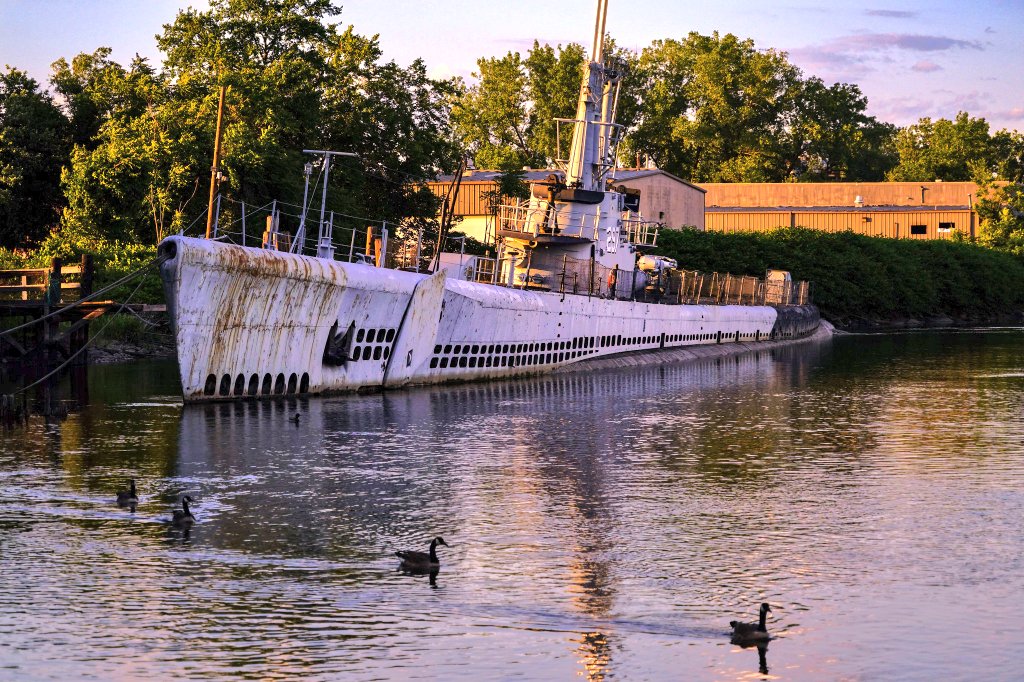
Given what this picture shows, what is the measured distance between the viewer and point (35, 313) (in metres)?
48.0

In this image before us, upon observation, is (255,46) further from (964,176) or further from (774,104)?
(964,176)

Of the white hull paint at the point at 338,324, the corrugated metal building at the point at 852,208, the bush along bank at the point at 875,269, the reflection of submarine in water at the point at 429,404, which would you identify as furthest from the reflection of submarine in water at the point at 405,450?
the corrugated metal building at the point at 852,208

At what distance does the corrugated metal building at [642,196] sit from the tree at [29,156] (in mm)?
26198

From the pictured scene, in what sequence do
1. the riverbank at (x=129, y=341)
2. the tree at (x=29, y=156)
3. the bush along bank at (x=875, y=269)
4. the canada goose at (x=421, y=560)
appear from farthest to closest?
the bush along bank at (x=875, y=269)
the tree at (x=29, y=156)
the riverbank at (x=129, y=341)
the canada goose at (x=421, y=560)

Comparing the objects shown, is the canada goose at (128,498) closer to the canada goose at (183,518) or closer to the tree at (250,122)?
the canada goose at (183,518)

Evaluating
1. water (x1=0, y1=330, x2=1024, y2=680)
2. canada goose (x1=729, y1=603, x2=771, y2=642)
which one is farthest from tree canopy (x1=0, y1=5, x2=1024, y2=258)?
canada goose (x1=729, y1=603, x2=771, y2=642)

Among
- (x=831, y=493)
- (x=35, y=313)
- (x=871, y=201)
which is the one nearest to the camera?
(x=831, y=493)

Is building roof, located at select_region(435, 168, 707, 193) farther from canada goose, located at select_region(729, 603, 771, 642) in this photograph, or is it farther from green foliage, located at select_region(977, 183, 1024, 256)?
canada goose, located at select_region(729, 603, 771, 642)

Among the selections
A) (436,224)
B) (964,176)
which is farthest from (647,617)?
(964,176)

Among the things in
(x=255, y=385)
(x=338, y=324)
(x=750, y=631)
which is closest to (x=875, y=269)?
(x=338, y=324)

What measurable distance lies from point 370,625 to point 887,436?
2084cm

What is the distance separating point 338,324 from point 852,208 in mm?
91033

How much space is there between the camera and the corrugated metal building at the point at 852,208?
398ft

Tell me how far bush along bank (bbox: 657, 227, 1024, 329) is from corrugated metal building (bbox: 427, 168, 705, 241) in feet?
24.0
